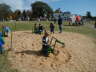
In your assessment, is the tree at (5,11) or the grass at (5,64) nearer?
the grass at (5,64)

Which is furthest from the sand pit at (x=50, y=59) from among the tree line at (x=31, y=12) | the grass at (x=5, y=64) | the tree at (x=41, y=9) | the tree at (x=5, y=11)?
the tree at (x=41, y=9)

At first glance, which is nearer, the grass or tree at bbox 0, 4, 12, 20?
the grass

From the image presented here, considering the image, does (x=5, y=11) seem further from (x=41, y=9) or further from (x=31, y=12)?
(x=41, y=9)

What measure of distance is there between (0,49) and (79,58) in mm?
4858

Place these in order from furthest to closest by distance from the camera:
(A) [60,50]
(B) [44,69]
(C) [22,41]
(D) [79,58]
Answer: (C) [22,41], (A) [60,50], (D) [79,58], (B) [44,69]

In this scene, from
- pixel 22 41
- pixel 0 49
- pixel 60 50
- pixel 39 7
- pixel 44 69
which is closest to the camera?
pixel 44 69

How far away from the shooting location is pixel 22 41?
16047 millimetres

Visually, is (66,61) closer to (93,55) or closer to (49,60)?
(49,60)

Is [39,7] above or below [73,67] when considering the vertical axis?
above

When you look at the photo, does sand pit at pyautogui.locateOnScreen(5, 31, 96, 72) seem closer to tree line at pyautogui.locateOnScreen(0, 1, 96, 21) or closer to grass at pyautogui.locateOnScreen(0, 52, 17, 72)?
grass at pyautogui.locateOnScreen(0, 52, 17, 72)

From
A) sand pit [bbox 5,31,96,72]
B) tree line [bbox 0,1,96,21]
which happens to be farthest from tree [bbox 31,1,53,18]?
sand pit [bbox 5,31,96,72]

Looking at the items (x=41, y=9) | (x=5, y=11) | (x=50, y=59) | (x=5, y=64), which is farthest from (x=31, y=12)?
A: (x=5, y=64)

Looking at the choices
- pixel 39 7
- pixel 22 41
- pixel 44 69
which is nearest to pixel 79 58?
pixel 44 69

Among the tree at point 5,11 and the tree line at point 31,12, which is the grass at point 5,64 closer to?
the tree line at point 31,12
